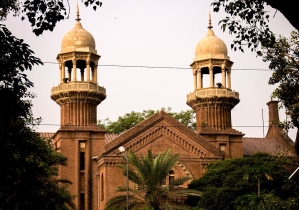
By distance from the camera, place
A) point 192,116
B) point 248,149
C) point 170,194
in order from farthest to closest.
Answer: point 192,116, point 248,149, point 170,194

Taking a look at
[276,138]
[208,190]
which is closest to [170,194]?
A: [208,190]

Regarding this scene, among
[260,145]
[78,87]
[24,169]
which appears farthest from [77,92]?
[24,169]

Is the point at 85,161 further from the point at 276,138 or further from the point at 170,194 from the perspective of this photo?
the point at 276,138

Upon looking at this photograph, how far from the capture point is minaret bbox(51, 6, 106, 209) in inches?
2079

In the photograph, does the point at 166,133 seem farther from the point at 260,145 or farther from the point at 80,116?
the point at 260,145

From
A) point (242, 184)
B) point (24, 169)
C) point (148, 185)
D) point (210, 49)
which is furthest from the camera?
point (210, 49)

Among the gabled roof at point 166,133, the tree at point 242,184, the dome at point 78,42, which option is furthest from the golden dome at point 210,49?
the tree at point 242,184

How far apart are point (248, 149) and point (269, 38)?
51.5 metres

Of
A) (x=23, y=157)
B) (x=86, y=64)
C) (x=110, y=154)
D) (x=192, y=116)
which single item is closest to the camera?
(x=23, y=157)

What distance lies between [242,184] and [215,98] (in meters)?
14.1

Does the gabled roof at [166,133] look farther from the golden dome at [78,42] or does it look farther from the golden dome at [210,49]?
the golden dome at [210,49]

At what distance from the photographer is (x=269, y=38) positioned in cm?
1214

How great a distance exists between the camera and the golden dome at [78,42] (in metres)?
55.1

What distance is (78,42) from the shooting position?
2181 inches
